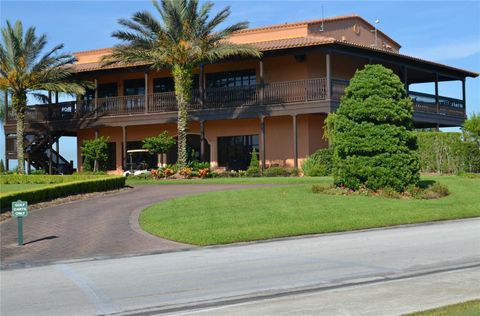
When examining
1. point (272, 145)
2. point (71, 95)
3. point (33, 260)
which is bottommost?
point (33, 260)

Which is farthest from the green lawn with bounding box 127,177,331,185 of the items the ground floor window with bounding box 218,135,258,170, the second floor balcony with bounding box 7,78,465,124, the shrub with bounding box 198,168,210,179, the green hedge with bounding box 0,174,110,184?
the ground floor window with bounding box 218,135,258,170

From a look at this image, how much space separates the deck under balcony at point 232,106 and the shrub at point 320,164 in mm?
2152

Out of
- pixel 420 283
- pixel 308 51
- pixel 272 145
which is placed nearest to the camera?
pixel 420 283

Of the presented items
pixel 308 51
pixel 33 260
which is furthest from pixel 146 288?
pixel 308 51

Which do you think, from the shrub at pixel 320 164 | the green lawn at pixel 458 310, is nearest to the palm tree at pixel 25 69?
the shrub at pixel 320 164

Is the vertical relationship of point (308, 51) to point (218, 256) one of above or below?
above

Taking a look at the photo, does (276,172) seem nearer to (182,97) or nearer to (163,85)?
(182,97)

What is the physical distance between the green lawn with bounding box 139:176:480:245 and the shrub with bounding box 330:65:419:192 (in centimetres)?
115

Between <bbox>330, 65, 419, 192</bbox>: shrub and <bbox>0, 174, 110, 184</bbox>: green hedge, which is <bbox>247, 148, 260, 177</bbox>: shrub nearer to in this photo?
<bbox>0, 174, 110, 184</bbox>: green hedge

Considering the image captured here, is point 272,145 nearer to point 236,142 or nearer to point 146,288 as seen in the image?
point 236,142

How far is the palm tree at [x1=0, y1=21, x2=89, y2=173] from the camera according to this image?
32469 mm

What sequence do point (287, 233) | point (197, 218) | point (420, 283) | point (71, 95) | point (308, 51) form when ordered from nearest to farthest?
point (420, 283) → point (287, 233) → point (197, 218) → point (308, 51) → point (71, 95)

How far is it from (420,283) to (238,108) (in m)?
23.5

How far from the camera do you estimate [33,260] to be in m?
12.3
